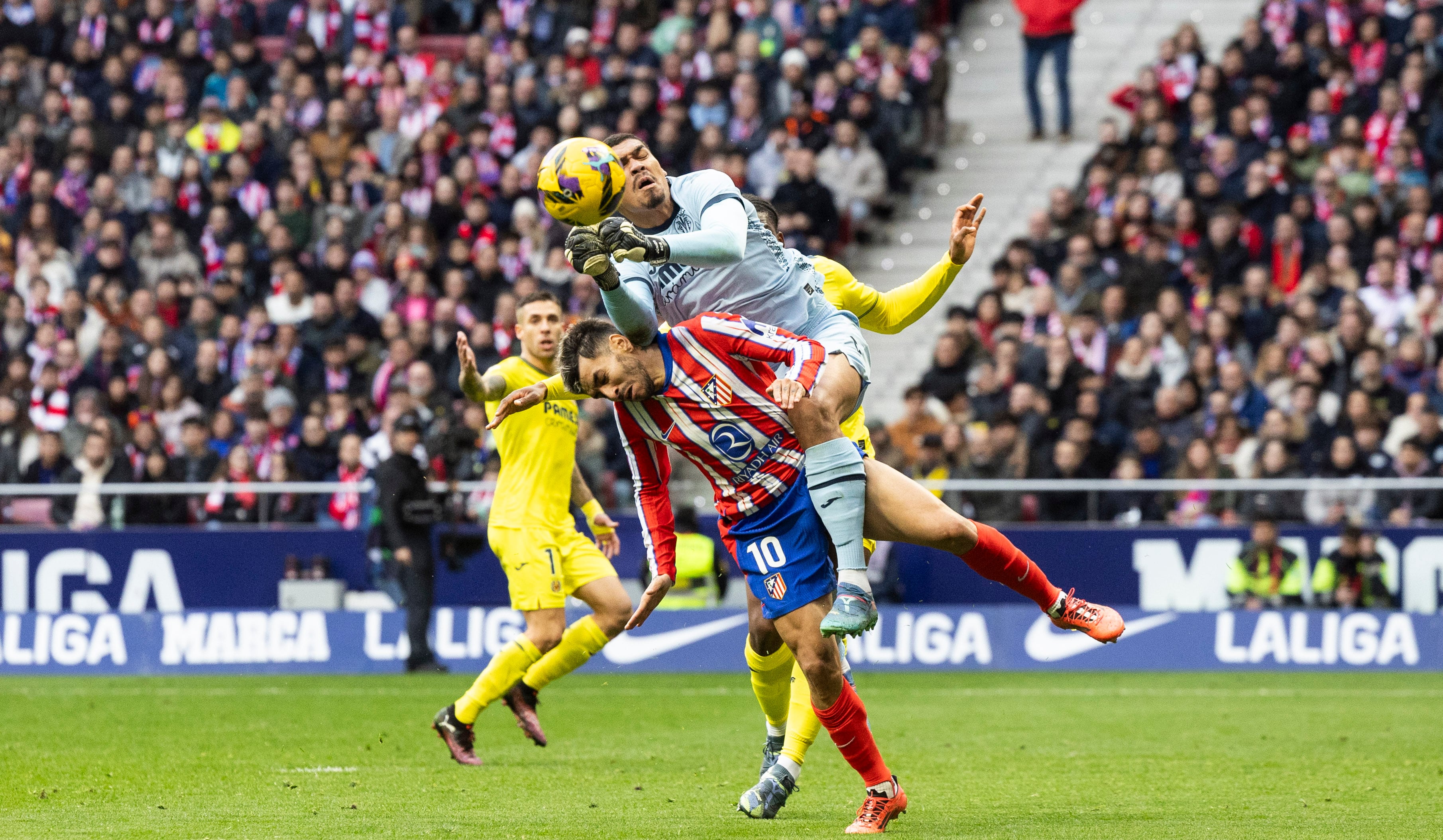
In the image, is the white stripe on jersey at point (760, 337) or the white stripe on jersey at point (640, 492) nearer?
the white stripe on jersey at point (760, 337)

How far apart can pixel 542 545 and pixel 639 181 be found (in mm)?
3683

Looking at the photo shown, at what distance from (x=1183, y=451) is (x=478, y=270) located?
7826 mm

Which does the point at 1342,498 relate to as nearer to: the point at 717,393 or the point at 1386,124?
the point at 1386,124

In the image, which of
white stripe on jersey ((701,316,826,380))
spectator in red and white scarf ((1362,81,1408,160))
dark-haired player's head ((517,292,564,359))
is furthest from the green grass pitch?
spectator in red and white scarf ((1362,81,1408,160))

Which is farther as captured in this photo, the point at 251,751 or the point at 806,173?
the point at 806,173

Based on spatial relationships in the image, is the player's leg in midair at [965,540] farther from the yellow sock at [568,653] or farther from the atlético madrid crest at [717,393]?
the yellow sock at [568,653]

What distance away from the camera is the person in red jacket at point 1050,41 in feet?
67.7

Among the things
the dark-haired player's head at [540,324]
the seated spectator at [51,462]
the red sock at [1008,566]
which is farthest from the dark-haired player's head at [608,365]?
the seated spectator at [51,462]

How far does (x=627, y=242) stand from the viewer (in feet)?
21.8

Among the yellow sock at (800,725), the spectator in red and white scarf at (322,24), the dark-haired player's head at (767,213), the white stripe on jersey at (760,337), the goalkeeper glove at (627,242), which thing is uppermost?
the spectator in red and white scarf at (322,24)

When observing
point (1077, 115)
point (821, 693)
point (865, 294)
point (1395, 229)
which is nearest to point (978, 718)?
point (865, 294)

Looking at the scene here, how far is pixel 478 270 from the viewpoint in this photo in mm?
20031

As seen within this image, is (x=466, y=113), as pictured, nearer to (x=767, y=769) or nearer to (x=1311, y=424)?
(x=1311, y=424)

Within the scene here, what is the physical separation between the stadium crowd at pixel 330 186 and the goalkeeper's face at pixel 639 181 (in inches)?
380
